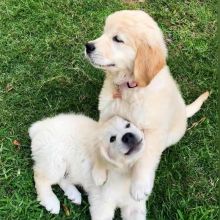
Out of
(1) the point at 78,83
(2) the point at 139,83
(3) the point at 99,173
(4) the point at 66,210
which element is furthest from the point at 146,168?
(1) the point at 78,83

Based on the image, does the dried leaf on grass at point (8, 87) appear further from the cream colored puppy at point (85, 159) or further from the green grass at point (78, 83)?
the cream colored puppy at point (85, 159)

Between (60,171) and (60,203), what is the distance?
252mm

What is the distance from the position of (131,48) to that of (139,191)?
35.7 inches

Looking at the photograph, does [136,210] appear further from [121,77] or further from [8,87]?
[8,87]

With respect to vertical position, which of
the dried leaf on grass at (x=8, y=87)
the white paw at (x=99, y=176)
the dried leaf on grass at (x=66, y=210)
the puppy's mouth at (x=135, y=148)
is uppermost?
the puppy's mouth at (x=135, y=148)

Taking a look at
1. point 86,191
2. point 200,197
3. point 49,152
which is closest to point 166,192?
point 200,197

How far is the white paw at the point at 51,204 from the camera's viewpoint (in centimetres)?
408

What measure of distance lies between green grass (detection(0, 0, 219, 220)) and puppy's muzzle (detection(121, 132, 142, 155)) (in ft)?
1.87

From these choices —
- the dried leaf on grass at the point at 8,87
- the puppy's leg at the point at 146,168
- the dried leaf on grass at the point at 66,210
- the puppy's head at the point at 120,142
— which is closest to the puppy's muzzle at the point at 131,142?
the puppy's head at the point at 120,142

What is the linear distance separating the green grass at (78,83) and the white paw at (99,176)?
32cm

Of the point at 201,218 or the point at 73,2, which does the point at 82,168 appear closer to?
the point at 201,218

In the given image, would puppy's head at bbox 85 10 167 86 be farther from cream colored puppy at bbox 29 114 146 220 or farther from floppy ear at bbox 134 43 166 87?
cream colored puppy at bbox 29 114 146 220

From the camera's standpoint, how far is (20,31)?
5207 mm

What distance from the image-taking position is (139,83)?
149 inches
